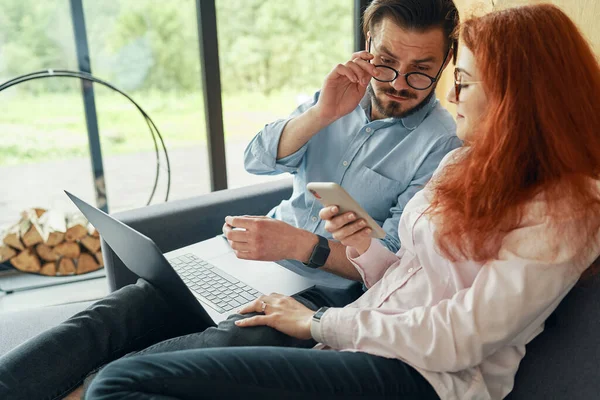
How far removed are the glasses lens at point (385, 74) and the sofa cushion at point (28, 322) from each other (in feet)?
3.22

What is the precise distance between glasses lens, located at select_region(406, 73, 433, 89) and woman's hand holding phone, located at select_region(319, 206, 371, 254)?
1.59 ft

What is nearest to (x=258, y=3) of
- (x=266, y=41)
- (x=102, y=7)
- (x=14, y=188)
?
(x=266, y=41)

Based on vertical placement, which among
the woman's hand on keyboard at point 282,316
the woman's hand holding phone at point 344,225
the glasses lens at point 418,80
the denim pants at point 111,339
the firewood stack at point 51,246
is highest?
the glasses lens at point 418,80

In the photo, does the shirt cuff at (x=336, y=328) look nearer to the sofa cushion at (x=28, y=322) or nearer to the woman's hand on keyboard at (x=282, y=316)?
the woman's hand on keyboard at (x=282, y=316)

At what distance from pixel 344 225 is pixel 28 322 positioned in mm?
889

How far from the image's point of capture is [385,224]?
4.23 feet

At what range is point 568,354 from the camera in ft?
2.79

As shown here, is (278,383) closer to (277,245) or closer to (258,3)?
(277,245)

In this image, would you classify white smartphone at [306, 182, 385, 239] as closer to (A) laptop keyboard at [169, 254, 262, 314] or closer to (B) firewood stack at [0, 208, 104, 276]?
(A) laptop keyboard at [169, 254, 262, 314]

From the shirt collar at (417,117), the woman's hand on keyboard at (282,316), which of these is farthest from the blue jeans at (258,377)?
the shirt collar at (417,117)

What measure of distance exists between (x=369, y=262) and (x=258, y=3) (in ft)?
7.35

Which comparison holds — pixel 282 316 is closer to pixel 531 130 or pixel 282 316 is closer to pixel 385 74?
pixel 531 130

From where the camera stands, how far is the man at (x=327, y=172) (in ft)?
3.22

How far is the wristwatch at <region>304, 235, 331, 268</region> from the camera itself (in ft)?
3.93
